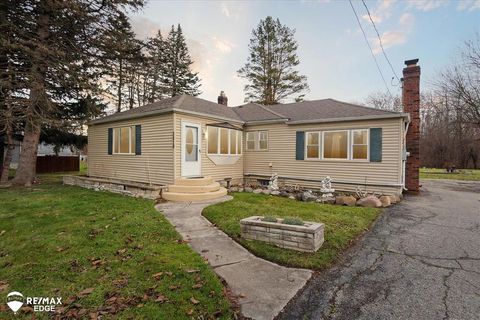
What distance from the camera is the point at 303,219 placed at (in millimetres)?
6207

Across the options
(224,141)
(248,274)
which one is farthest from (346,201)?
(248,274)

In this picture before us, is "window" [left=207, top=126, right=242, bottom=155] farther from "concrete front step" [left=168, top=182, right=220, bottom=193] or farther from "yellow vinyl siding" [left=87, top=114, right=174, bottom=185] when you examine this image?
"concrete front step" [left=168, top=182, right=220, bottom=193]

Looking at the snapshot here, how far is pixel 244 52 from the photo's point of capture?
2709cm

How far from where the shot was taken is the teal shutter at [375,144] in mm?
9938

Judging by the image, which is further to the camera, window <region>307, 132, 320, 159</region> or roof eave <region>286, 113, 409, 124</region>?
window <region>307, 132, 320, 159</region>

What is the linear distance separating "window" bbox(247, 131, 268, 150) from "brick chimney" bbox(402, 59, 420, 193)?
6.66m

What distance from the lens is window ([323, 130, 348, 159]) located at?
421 inches

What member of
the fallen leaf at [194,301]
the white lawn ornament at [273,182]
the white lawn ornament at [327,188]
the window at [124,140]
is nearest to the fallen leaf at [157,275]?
the fallen leaf at [194,301]

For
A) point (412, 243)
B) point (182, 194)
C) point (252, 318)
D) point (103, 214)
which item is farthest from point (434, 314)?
point (182, 194)

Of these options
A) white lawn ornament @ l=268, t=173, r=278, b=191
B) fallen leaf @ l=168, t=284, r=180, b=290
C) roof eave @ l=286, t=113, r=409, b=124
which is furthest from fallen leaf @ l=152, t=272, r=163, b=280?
roof eave @ l=286, t=113, r=409, b=124

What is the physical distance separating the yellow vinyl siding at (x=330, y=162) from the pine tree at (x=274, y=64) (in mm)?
15001

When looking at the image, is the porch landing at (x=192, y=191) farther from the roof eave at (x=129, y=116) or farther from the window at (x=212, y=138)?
the roof eave at (x=129, y=116)

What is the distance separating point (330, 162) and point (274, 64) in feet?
61.5

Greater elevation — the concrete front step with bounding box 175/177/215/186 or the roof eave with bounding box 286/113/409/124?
the roof eave with bounding box 286/113/409/124
